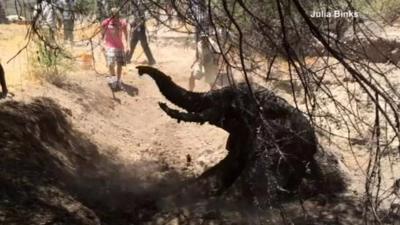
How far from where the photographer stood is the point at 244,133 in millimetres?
6887

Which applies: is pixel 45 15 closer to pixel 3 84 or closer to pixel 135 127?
pixel 3 84

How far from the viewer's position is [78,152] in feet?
28.7

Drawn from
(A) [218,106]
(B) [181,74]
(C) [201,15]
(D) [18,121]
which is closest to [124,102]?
(B) [181,74]

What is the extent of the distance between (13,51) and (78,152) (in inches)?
244

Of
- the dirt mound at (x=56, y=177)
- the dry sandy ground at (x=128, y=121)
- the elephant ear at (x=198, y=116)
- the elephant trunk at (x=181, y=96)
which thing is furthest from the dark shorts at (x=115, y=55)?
the elephant ear at (x=198, y=116)

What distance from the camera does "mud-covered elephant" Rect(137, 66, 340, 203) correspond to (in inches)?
261

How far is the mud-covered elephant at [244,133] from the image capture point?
6625 mm

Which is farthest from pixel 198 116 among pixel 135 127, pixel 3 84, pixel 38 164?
pixel 135 127

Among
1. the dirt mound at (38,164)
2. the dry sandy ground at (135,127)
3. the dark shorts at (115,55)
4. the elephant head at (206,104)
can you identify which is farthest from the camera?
the dark shorts at (115,55)

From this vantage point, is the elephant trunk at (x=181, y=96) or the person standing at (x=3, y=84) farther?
the person standing at (x=3, y=84)

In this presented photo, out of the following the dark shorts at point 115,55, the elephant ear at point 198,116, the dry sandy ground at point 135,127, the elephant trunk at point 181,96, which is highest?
the dark shorts at point 115,55

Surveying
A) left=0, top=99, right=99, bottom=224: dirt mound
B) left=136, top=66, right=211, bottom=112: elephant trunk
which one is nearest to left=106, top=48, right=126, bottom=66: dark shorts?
left=0, top=99, right=99, bottom=224: dirt mound

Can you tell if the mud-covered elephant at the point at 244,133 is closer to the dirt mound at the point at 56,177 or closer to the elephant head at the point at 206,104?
the elephant head at the point at 206,104

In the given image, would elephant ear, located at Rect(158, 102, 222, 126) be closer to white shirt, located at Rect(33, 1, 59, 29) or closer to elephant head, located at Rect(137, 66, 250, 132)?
elephant head, located at Rect(137, 66, 250, 132)
